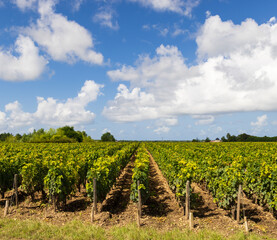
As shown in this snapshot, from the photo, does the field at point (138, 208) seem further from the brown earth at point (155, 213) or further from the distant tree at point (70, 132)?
the distant tree at point (70, 132)

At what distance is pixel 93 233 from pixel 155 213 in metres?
3.19

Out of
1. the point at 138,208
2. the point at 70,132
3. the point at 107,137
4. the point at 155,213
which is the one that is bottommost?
the point at 155,213

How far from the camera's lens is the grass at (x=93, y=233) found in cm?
753

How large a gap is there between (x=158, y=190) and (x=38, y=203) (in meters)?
6.77

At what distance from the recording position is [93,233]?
311 inches

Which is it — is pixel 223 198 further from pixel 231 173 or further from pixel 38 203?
pixel 38 203

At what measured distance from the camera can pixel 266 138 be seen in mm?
105625

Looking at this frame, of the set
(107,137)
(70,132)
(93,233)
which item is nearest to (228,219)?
(93,233)

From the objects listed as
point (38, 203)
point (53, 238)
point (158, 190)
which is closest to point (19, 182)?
point (38, 203)

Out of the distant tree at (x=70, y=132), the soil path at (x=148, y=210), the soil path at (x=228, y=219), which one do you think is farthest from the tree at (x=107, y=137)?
the soil path at (x=228, y=219)

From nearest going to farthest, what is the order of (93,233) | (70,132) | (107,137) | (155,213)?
(93,233) < (155,213) < (70,132) < (107,137)

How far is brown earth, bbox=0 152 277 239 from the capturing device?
28.3 feet

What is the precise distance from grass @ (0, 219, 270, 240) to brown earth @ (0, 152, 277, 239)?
1.75 feet

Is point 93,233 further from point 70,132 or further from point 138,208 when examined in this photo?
point 70,132
